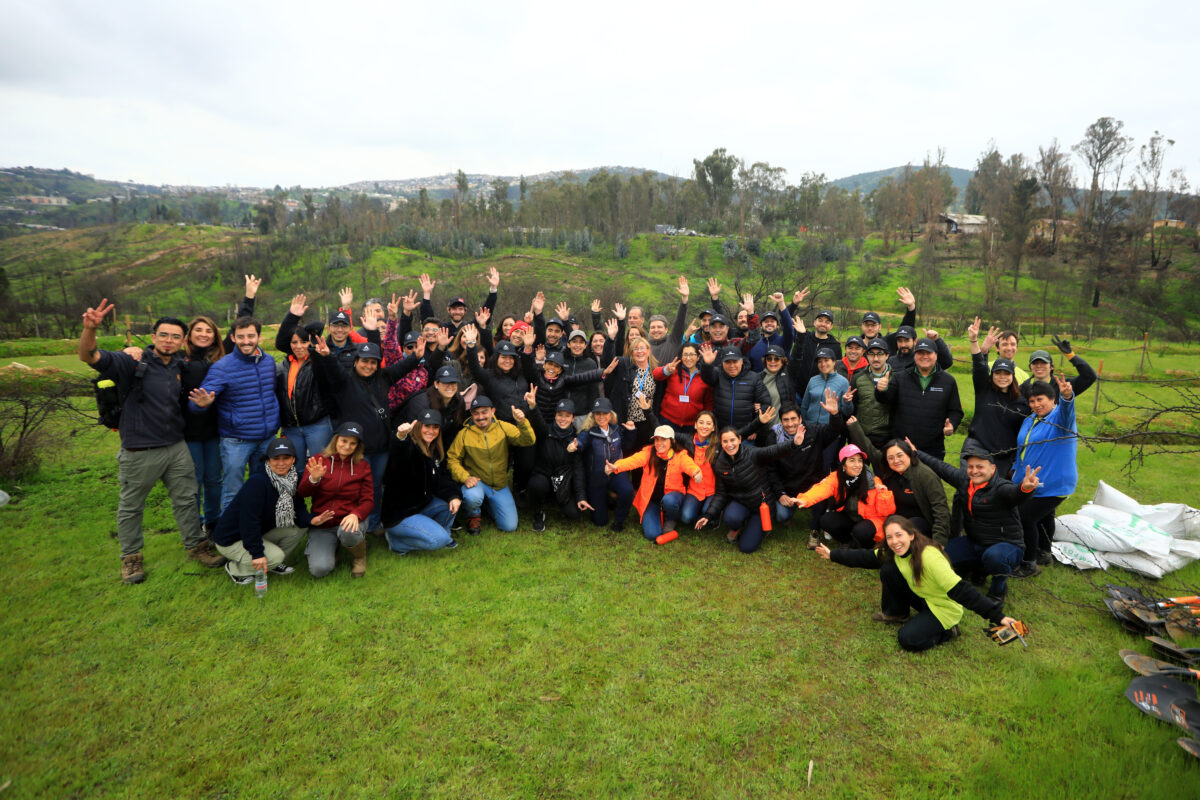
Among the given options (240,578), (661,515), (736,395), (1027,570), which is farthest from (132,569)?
(1027,570)

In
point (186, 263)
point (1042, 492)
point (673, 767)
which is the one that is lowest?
point (673, 767)

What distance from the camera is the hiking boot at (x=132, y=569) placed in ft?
18.0

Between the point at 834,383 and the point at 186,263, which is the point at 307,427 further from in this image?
the point at 186,263

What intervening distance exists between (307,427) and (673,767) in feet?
17.0

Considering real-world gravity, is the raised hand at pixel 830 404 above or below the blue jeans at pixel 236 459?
above

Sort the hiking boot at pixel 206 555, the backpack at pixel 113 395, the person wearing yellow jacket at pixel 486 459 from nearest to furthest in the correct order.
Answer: the backpack at pixel 113 395
the hiking boot at pixel 206 555
the person wearing yellow jacket at pixel 486 459

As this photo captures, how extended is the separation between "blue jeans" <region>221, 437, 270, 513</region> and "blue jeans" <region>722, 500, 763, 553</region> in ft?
17.4

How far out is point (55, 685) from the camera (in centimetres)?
420

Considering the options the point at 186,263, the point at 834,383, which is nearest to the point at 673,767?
the point at 834,383

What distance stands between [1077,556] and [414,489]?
7575 millimetres

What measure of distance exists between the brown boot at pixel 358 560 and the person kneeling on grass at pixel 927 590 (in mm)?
5102

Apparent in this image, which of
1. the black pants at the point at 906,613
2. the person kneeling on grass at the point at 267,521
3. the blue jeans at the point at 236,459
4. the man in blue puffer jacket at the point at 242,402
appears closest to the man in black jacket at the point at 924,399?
the black pants at the point at 906,613

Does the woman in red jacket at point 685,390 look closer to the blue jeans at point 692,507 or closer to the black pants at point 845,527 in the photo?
the blue jeans at point 692,507

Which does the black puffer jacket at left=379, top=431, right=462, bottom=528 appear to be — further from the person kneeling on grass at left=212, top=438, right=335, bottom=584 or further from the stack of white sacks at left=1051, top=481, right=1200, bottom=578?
the stack of white sacks at left=1051, top=481, right=1200, bottom=578
